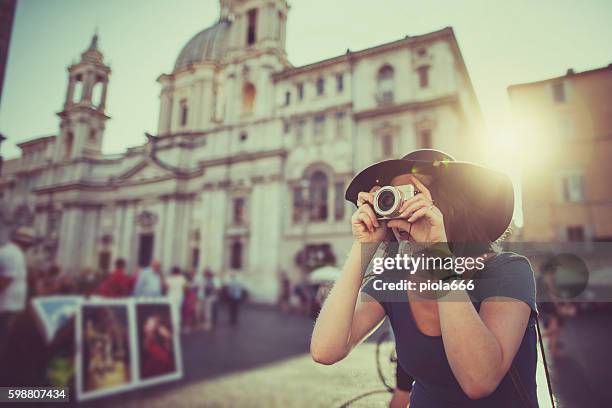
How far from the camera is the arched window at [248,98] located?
2322 centimetres

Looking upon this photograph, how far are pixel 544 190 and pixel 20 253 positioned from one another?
4.93 meters

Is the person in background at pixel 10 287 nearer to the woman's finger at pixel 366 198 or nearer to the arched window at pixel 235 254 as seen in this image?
the woman's finger at pixel 366 198

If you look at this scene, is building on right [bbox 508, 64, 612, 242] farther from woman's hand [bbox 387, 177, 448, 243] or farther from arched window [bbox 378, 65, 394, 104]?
arched window [bbox 378, 65, 394, 104]

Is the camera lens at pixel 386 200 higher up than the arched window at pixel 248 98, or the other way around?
the arched window at pixel 248 98

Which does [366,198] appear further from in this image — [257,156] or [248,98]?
[248,98]

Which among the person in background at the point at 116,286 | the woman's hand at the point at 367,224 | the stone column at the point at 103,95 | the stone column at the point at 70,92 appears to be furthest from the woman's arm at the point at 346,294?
the person in background at the point at 116,286

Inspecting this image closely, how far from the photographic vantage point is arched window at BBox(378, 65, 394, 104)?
19.5 metres

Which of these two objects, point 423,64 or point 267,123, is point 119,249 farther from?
point 423,64

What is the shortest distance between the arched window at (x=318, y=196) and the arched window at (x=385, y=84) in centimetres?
537

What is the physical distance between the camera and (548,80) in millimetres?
2090

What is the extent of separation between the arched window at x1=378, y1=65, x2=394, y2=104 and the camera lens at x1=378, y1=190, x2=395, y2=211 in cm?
1963

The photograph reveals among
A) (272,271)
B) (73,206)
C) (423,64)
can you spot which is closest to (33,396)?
(272,271)

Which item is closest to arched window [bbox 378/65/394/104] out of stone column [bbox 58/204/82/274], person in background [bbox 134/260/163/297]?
person in background [bbox 134/260/163/297]

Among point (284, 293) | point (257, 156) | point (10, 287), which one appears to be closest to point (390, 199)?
point (10, 287)
